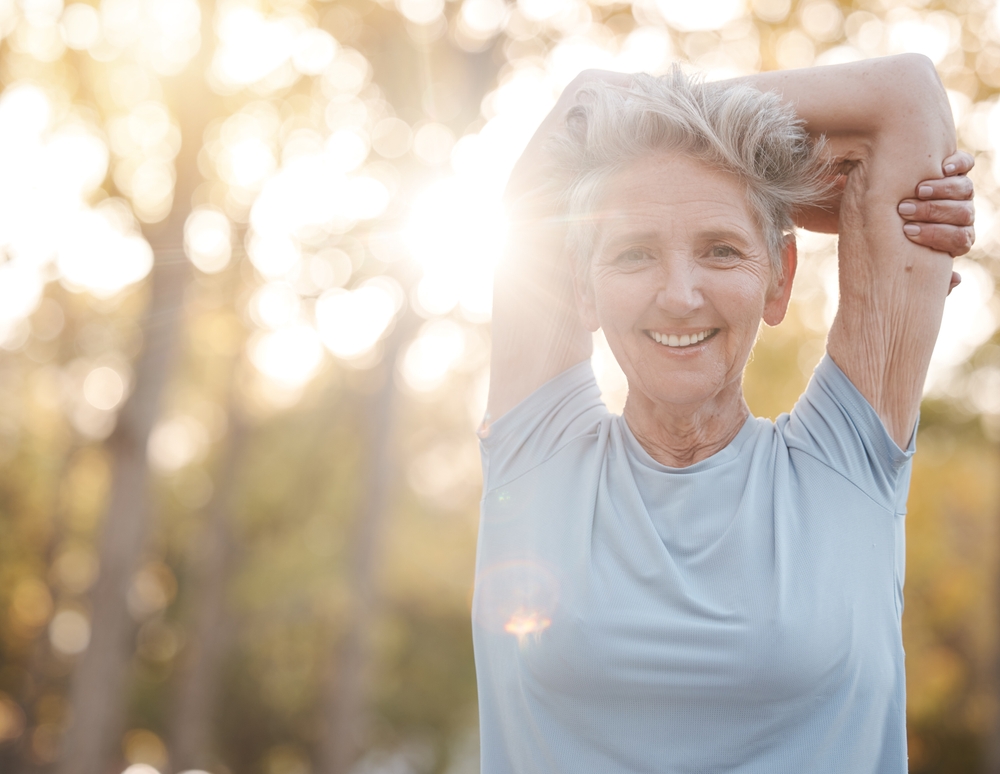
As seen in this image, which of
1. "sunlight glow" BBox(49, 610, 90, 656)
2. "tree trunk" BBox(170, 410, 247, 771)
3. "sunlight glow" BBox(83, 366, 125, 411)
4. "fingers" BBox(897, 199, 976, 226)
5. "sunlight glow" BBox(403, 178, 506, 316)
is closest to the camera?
"fingers" BBox(897, 199, 976, 226)

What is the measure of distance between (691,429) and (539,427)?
0.35 meters

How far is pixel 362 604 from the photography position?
445 inches

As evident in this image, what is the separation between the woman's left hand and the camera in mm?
1639

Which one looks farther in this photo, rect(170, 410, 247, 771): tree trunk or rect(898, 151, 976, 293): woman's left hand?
rect(170, 410, 247, 771): tree trunk

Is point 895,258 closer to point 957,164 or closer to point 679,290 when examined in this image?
point 957,164

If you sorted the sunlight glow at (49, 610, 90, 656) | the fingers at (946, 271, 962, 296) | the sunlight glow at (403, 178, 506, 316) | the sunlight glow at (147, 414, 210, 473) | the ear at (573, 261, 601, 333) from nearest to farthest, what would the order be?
the fingers at (946, 271, 962, 296) → the ear at (573, 261, 601, 333) → the sunlight glow at (403, 178, 506, 316) → the sunlight glow at (147, 414, 210, 473) → the sunlight glow at (49, 610, 90, 656)

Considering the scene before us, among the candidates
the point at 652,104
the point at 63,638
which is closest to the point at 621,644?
the point at 652,104

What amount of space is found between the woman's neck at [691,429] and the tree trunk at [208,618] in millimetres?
13947

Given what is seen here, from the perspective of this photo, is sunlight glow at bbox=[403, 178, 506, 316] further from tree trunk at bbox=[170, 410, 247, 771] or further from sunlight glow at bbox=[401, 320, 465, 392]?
tree trunk at bbox=[170, 410, 247, 771]

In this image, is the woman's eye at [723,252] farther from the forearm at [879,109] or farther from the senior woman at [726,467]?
the forearm at [879,109]

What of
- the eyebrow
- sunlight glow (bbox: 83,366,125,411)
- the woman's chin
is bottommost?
sunlight glow (bbox: 83,366,125,411)

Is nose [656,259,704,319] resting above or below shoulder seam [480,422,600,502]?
above

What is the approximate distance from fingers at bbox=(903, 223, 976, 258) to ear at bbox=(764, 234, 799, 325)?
241 millimetres

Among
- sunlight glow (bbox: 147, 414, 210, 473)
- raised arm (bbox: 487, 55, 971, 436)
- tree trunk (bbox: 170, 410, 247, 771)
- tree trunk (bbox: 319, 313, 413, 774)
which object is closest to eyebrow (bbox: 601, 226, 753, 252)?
raised arm (bbox: 487, 55, 971, 436)
